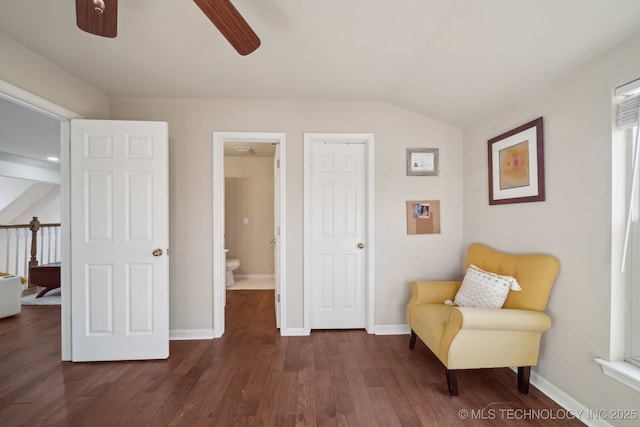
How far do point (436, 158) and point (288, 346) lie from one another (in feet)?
7.85

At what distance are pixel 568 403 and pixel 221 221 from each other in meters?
2.96

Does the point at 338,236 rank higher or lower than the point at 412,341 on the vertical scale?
higher

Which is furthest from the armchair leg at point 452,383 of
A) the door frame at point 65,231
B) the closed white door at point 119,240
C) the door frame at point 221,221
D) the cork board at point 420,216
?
the door frame at point 65,231

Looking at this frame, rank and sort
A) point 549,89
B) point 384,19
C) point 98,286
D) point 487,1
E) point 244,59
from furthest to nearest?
point 98,286, point 244,59, point 549,89, point 384,19, point 487,1

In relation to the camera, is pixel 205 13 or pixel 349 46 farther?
pixel 349 46

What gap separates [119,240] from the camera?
2.11m

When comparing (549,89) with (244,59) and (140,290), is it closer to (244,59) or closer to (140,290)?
(244,59)

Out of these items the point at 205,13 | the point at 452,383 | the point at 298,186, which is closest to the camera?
the point at 205,13

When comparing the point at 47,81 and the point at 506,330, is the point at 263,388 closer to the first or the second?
the point at 506,330

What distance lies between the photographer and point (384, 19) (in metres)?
1.49

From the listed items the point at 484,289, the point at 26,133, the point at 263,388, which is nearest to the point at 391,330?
the point at 484,289

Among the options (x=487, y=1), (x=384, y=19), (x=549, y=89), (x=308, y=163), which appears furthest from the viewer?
(x=308, y=163)

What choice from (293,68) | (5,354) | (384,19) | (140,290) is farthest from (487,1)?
(5,354)

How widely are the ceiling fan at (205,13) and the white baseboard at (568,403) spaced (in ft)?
9.02
